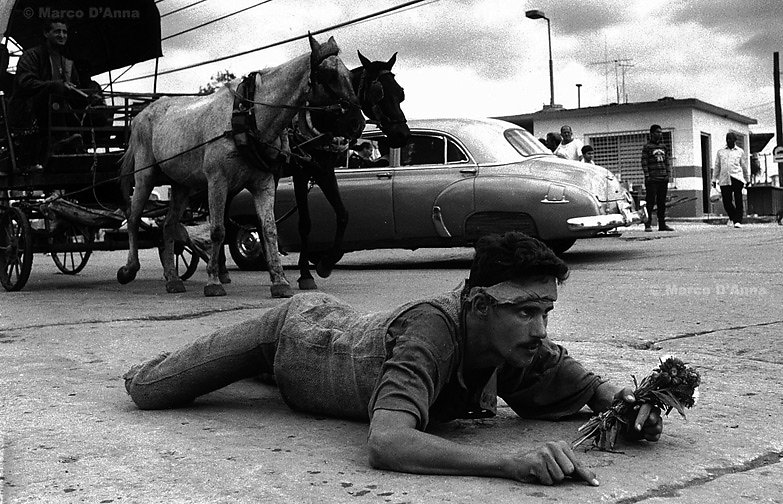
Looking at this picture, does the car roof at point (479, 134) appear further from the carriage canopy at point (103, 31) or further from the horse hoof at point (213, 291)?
the horse hoof at point (213, 291)

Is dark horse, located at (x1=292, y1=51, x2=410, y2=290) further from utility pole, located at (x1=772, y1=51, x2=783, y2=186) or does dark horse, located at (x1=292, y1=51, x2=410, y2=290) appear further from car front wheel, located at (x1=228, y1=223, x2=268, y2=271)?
utility pole, located at (x1=772, y1=51, x2=783, y2=186)

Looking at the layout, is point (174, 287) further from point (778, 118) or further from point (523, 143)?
point (778, 118)

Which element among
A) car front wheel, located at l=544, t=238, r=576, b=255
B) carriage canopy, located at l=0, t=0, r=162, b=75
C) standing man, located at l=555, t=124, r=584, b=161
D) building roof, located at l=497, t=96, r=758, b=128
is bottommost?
car front wheel, located at l=544, t=238, r=576, b=255

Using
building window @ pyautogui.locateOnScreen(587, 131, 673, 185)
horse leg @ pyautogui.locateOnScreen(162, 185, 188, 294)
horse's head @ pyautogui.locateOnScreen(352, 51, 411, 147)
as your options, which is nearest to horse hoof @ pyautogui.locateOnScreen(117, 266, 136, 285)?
horse leg @ pyautogui.locateOnScreen(162, 185, 188, 294)

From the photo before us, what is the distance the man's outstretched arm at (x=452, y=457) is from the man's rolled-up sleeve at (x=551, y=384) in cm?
76

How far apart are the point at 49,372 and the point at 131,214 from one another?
5601mm

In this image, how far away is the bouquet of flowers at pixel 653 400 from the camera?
371 centimetres

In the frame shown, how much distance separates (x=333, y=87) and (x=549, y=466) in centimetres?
662

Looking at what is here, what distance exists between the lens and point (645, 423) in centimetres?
377

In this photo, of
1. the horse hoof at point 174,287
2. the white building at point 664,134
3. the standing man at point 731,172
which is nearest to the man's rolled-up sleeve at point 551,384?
the horse hoof at point 174,287

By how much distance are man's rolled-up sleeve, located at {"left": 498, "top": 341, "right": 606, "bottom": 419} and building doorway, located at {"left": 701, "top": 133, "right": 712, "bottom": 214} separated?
35019 mm

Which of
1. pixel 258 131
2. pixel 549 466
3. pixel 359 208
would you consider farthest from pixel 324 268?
pixel 549 466

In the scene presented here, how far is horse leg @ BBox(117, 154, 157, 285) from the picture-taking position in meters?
10.8

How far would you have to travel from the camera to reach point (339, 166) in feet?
44.3
